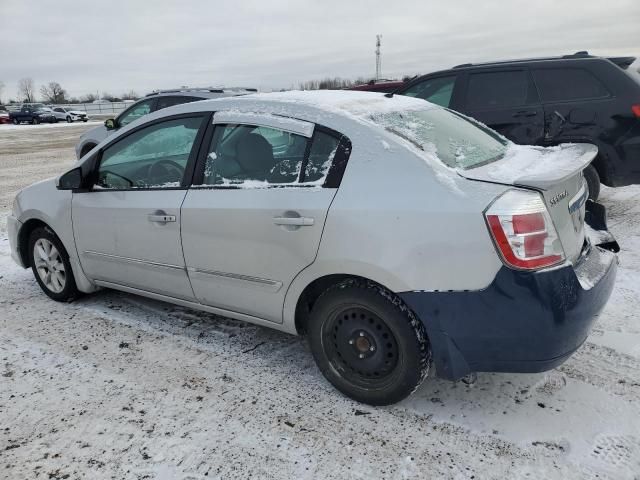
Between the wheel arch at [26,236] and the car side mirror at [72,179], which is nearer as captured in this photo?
the car side mirror at [72,179]

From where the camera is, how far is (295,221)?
274cm

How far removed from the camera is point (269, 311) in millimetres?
3062

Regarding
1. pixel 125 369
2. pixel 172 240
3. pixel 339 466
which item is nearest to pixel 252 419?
pixel 339 466

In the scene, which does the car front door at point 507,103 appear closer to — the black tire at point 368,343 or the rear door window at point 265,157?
the rear door window at point 265,157

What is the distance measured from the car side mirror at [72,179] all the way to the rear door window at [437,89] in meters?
4.49

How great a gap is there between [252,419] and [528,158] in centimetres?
211

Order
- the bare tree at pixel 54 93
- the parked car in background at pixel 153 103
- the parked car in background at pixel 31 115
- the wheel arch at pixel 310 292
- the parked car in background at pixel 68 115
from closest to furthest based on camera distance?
1. the wheel arch at pixel 310 292
2. the parked car in background at pixel 153 103
3. the parked car in background at pixel 31 115
4. the parked car in background at pixel 68 115
5. the bare tree at pixel 54 93

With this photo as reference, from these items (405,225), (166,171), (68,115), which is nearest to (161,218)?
(166,171)

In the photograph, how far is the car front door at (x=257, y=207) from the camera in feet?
9.04

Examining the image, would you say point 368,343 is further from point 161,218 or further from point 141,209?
point 141,209

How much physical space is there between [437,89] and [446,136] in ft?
13.5

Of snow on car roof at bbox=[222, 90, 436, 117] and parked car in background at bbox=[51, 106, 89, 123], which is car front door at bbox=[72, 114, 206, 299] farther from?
parked car in background at bbox=[51, 106, 89, 123]

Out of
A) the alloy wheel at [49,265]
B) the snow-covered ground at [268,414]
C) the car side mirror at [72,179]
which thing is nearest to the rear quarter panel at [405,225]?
the snow-covered ground at [268,414]

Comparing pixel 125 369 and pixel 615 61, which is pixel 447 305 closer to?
pixel 125 369
